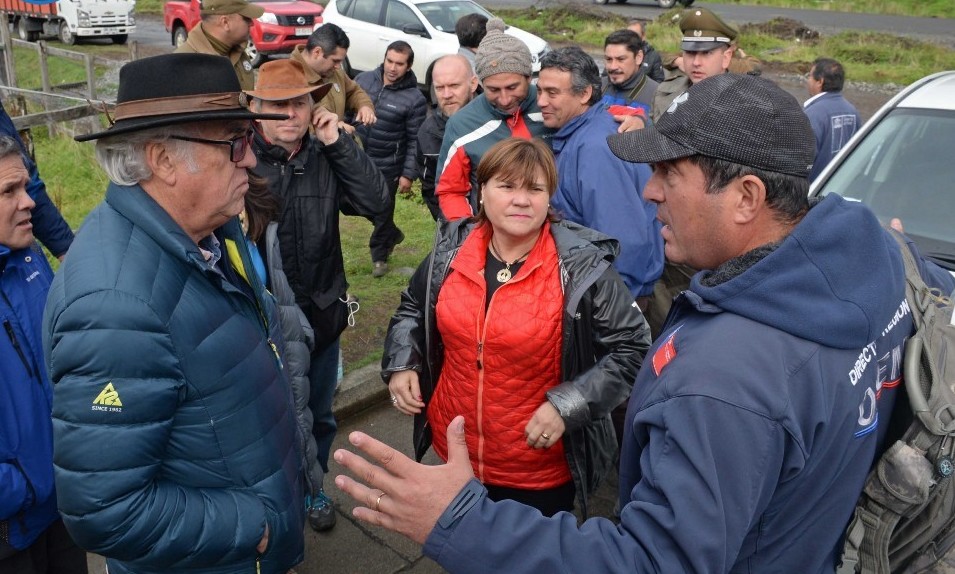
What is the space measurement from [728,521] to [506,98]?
3239mm

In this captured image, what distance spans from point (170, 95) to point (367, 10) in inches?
501

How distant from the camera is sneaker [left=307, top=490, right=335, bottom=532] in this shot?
3.58 m

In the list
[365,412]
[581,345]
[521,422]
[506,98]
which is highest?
[506,98]

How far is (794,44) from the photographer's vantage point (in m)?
20.1

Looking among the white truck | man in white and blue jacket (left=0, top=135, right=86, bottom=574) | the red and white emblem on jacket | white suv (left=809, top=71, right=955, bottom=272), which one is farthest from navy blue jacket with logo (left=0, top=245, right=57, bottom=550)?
the white truck

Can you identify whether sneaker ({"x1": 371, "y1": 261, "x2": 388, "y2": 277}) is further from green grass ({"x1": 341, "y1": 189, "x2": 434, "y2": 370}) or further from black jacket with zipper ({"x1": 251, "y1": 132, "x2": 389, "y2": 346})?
black jacket with zipper ({"x1": 251, "y1": 132, "x2": 389, "y2": 346})

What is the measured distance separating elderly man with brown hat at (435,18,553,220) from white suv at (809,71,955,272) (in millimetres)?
1760

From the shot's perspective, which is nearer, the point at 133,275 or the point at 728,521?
the point at 728,521

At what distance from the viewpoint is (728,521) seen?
1390 millimetres

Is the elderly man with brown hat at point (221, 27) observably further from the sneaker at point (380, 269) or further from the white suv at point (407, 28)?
the white suv at point (407, 28)

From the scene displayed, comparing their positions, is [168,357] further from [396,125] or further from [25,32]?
[25,32]

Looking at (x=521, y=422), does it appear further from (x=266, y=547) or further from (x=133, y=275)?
(x=133, y=275)

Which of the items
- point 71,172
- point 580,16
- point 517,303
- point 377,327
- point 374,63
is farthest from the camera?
point 580,16

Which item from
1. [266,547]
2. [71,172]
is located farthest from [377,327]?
[71,172]
